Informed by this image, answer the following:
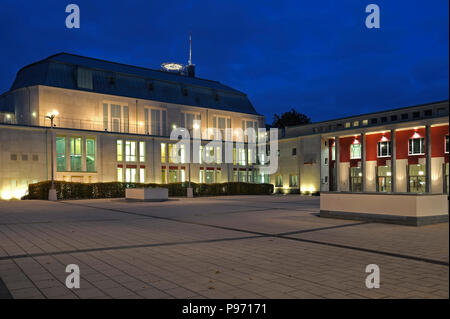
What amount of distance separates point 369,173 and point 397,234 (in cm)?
3549

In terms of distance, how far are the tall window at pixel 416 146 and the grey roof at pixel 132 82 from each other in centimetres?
2712

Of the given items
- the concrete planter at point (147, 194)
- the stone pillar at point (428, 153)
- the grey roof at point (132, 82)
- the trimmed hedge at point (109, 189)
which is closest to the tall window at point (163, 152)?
the grey roof at point (132, 82)

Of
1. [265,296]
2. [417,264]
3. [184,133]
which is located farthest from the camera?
[184,133]

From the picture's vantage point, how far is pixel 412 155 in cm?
4141

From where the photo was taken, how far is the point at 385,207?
15109mm

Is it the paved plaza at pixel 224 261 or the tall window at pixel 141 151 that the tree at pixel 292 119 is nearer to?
the tall window at pixel 141 151

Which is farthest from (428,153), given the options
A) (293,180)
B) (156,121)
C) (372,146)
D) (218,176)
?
(156,121)

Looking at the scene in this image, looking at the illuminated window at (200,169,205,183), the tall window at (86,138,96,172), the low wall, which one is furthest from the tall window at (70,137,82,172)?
the low wall

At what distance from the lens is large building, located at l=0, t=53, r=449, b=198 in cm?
3875

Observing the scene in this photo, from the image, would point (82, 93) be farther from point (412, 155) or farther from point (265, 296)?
point (265, 296)

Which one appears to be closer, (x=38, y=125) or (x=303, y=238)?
(x=303, y=238)
